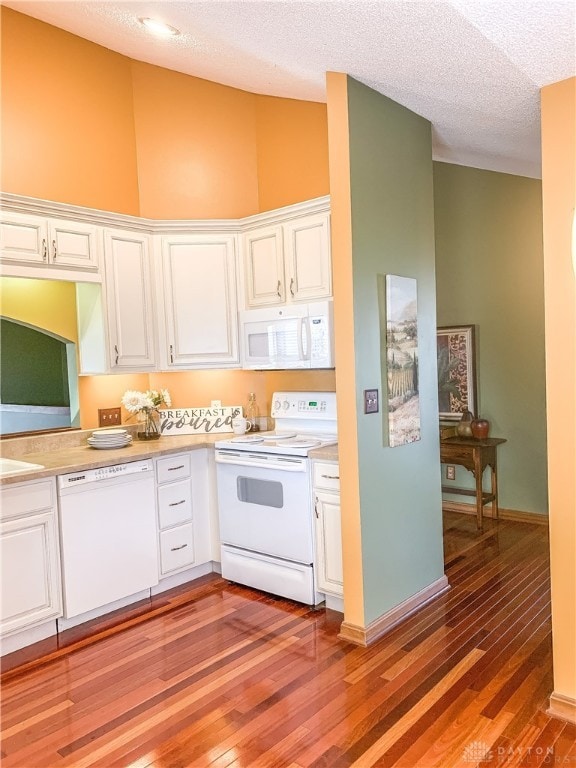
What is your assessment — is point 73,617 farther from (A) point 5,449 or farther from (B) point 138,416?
(B) point 138,416

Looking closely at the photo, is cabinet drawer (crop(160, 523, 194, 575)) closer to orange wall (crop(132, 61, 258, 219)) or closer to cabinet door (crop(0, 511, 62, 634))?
cabinet door (crop(0, 511, 62, 634))

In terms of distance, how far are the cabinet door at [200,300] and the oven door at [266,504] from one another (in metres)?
0.73

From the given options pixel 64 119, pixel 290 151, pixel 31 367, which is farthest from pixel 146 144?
pixel 31 367

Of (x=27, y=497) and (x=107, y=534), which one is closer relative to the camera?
(x=27, y=497)

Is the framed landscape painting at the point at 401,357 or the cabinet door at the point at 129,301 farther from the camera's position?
the cabinet door at the point at 129,301

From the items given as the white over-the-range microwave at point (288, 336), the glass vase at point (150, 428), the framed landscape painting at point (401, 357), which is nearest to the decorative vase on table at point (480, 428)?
the framed landscape painting at point (401, 357)

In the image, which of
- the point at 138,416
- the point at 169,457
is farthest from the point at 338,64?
Answer: the point at 138,416

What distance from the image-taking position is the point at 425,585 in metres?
3.20

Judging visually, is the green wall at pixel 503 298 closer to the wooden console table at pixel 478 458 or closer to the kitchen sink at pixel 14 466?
the wooden console table at pixel 478 458

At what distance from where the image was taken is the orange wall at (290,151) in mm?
A: 3768

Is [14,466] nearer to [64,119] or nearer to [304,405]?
[304,405]

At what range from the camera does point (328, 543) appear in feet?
9.87

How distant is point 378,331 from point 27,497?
1925 millimetres

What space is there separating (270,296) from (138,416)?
129 cm
